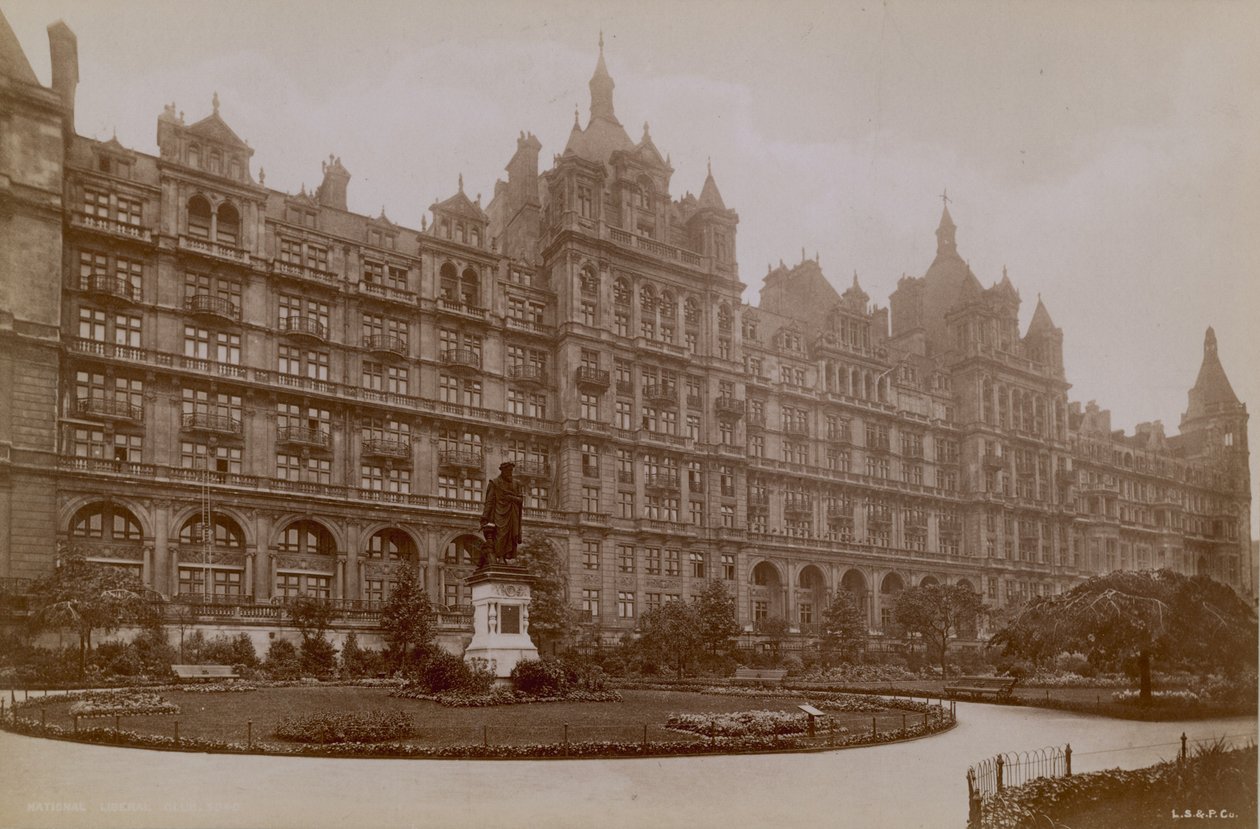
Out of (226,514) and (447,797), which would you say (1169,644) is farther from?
(226,514)

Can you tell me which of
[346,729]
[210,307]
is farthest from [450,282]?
[346,729]

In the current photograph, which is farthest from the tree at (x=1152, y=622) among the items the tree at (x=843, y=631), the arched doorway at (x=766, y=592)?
the arched doorway at (x=766, y=592)

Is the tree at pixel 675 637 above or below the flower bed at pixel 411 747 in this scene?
below

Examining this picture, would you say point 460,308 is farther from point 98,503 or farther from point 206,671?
point 206,671

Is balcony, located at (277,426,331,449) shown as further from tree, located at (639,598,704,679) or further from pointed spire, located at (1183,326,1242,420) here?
pointed spire, located at (1183,326,1242,420)

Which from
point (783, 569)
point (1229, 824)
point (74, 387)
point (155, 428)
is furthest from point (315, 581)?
point (1229, 824)

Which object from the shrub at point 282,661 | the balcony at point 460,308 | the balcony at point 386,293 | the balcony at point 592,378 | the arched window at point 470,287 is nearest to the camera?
the shrub at point 282,661

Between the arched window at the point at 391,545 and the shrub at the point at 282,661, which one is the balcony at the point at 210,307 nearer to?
the arched window at the point at 391,545
